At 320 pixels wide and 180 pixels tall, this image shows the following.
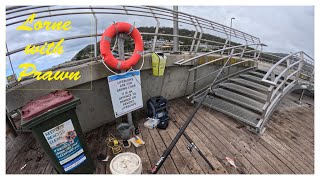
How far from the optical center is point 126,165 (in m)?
2.12

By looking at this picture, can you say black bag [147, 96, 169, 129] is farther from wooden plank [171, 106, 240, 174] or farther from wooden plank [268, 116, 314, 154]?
wooden plank [268, 116, 314, 154]

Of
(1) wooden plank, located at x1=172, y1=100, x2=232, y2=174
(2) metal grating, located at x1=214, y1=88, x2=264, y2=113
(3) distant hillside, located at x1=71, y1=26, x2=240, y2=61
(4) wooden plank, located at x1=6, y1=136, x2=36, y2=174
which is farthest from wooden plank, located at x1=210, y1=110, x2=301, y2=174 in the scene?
(4) wooden plank, located at x1=6, y1=136, x2=36, y2=174

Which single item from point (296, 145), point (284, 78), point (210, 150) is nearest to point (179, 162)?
point (210, 150)

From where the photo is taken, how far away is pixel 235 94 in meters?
4.40

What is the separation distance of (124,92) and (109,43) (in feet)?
2.81

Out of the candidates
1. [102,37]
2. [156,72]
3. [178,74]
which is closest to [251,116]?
[178,74]

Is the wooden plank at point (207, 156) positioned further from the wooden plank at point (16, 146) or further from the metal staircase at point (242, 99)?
the wooden plank at point (16, 146)

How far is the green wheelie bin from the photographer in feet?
6.14

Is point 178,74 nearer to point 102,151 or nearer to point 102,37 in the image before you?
point 102,37

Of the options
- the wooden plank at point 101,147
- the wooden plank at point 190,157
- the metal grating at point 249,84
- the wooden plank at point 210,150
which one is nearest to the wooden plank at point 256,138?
the wooden plank at point 210,150

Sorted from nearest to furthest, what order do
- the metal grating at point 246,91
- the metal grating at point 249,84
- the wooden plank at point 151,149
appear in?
the wooden plank at point 151,149 < the metal grating at point 246,91 < the metal grating at point 249,84

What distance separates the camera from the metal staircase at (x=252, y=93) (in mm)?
3363

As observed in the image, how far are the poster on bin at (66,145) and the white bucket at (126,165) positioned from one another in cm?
48

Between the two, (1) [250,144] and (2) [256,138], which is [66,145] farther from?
(2) [256,138]
